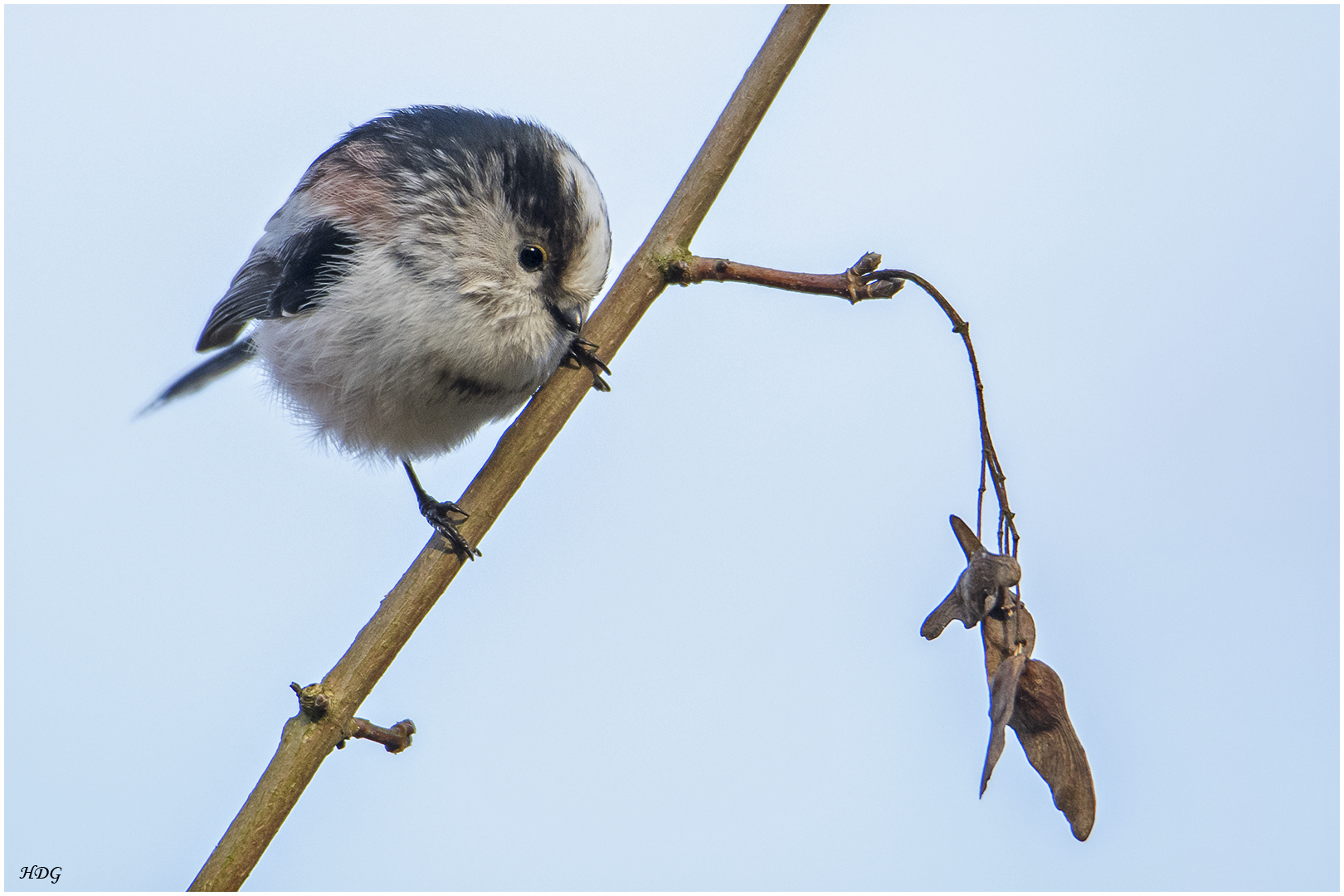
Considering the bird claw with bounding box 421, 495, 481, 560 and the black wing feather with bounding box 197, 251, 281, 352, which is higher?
the black wing feather with bounding box 197, 251, 281, 352

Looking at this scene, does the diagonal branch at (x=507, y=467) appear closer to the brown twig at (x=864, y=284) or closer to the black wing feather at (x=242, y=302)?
the brown twig at (x=864, y=284)

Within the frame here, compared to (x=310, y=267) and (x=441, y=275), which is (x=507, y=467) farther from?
(x=310, y=267)

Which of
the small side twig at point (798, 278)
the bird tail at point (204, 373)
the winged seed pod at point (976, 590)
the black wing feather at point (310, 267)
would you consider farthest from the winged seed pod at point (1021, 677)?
the bird tail at point (204, 373)

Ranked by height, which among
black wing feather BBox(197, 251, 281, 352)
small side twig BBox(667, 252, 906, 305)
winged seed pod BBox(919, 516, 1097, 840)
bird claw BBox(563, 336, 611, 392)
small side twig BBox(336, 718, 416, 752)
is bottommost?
small side twig BBox(336, 718, 416, 752)

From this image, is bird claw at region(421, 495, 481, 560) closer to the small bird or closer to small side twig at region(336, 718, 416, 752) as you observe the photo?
the small bird

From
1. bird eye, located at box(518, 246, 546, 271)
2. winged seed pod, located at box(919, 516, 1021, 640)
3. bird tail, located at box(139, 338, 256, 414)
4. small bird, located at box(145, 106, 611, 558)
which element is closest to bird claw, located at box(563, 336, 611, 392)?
small bird, located at box(145, 106, 611, 558)

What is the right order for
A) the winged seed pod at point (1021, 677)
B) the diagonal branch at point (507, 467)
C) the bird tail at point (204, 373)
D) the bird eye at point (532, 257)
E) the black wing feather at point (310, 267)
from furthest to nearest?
the bird tail at point (204, 373), the black wing feather at point (310, 267), the bird eye at point (532, 257), the diagonal branch at point (507, 467), the winged seed pod at point (1021, 677)

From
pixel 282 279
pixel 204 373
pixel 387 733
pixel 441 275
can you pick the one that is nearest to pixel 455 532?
pixel 387 733
